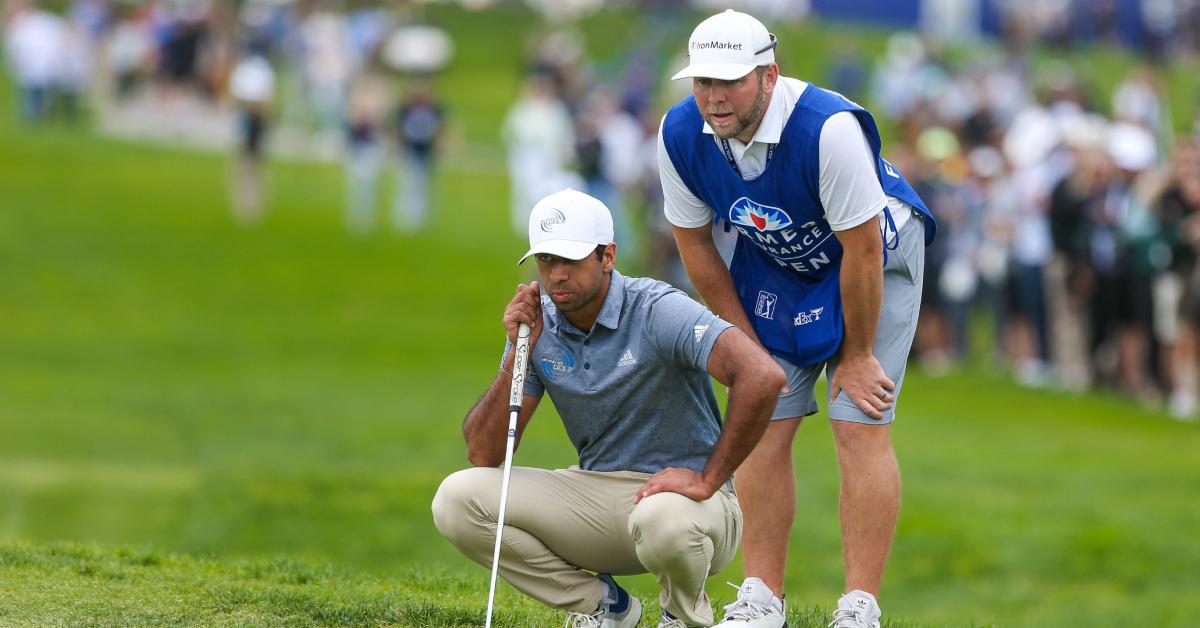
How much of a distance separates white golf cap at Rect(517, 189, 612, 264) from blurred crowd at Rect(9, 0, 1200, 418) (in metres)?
11.6

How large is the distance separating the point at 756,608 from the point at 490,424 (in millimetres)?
1180

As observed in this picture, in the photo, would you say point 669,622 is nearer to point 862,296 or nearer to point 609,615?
point 609,615

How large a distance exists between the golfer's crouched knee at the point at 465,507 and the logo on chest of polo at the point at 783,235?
4.19ft

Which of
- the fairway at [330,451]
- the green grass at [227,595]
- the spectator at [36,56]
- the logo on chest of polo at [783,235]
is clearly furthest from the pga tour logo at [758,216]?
the spectator at [36,56]

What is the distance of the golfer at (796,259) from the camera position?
6.01 metres

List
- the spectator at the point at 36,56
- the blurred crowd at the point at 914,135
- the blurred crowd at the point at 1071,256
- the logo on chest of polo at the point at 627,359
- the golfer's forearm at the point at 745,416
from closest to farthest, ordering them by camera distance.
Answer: the golfer's forearm at the point at 745,416 → the logo on chest of polo at the point at 627,359 → the blurred crowd at the point at 1071,256 → the blurred crowd at the point at 914,135 → the spectator at the point at 36,56

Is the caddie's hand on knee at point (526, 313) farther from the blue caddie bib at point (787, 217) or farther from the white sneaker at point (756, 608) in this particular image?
the white sneaker at point (756, 608)

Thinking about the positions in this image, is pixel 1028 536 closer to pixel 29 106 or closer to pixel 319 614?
pixel 319 614

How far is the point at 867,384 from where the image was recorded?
630cm

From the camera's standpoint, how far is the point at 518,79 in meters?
48.5

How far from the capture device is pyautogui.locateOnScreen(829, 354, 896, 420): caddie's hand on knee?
6.29 meters

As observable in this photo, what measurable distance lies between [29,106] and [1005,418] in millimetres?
25307

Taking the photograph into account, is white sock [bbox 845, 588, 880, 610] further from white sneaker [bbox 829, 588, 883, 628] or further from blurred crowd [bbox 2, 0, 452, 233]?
blurred crowd [bbox 2, 0, 452, 233]

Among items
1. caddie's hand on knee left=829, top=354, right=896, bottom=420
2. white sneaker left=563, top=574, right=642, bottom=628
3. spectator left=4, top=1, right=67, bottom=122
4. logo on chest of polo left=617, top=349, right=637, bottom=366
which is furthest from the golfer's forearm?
spectator left=4, top=1, right=67, bottom=122
